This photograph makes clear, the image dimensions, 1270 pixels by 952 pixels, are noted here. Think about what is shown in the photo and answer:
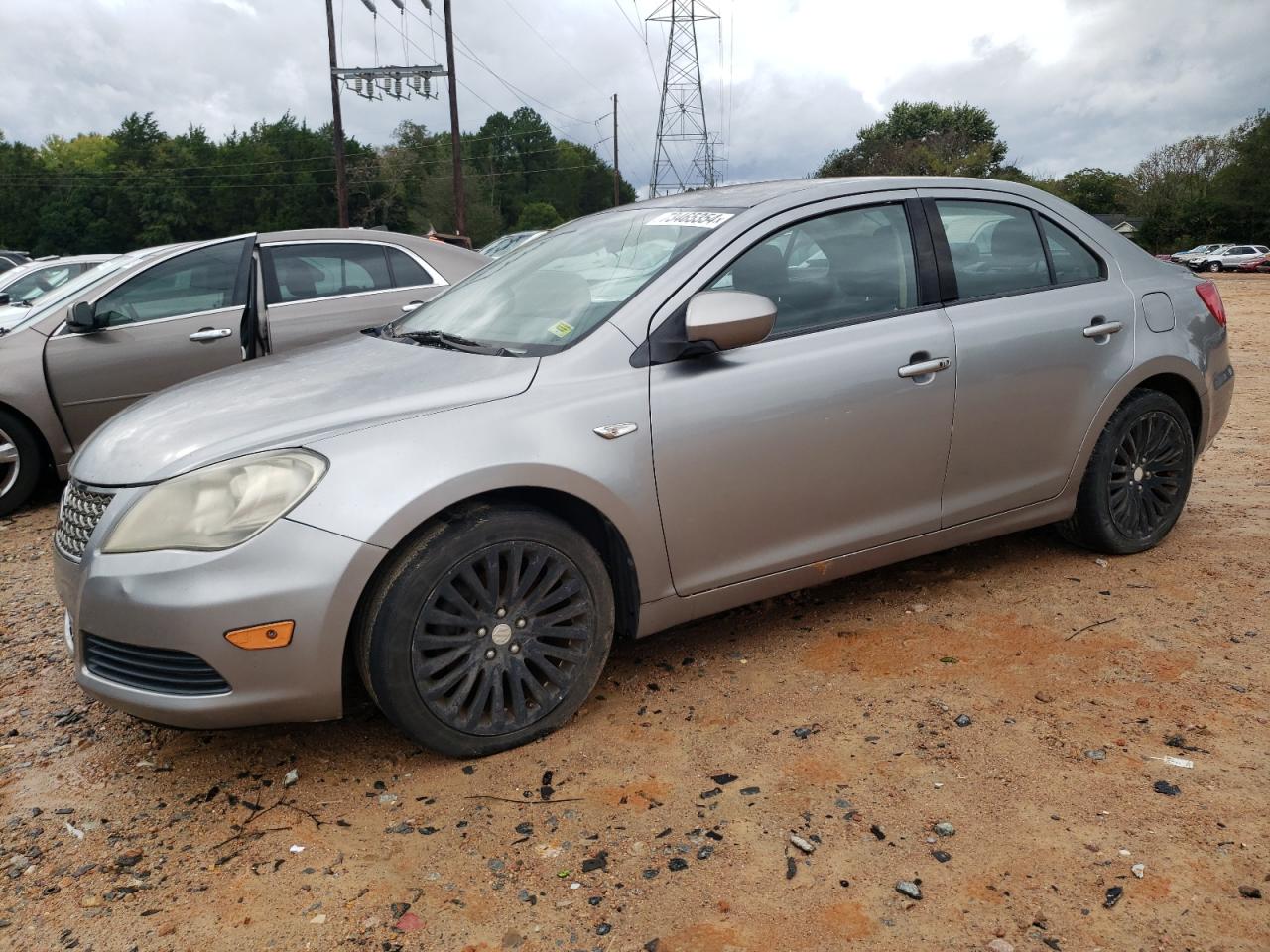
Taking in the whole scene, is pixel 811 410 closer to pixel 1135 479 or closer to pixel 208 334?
pixel 1135 479

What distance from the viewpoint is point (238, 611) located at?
8.71ft

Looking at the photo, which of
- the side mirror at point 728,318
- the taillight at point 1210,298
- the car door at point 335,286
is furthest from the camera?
the car door at point 335,286

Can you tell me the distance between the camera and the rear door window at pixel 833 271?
355cm

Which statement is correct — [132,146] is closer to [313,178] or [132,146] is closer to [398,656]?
[313,178]

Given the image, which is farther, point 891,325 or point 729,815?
point 891,325

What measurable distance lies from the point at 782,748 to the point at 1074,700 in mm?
996

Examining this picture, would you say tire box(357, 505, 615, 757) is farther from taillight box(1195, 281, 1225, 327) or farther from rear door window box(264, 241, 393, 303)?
rear door window box(264, 241, 393, 303)

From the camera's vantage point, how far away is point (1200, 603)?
13.4 feet

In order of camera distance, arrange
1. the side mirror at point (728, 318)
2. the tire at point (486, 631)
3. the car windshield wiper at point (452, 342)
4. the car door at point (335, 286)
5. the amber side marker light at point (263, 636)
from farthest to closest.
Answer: the car door at point (335, 286), the car windshield wiper at point (452, 342), the side mirror at point (728, 318), the tire at point (486, 631), the amber side marker light at point (263, 636)

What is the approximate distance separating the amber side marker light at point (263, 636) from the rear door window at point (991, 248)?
8.79 feet

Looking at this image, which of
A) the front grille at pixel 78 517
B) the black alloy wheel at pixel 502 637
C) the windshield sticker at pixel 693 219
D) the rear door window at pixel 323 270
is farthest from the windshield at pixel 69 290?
the black alloy wheel at pixel 502 637

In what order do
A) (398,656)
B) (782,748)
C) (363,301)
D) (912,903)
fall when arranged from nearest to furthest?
1. (912,903)
2. (398,656)
3. (782,748)
4. (363,301)

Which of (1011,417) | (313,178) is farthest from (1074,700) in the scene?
(313,178)

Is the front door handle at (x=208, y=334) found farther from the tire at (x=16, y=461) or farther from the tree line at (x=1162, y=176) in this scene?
the tree line at (x=1162, y=176)
